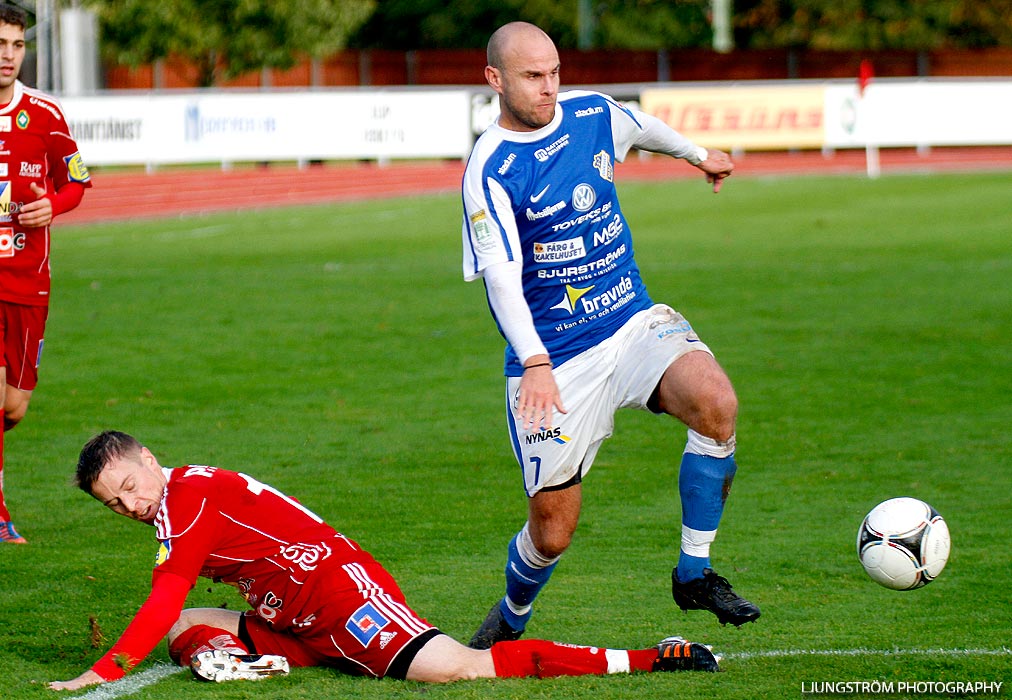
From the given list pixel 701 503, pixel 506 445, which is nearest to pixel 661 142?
pixel 701 503

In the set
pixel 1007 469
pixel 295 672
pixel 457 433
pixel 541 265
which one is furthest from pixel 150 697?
pixel 1007 469

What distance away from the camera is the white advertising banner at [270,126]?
26.6 meters

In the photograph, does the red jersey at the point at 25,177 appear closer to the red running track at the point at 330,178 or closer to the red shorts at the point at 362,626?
the red shorts at the point at 362,626

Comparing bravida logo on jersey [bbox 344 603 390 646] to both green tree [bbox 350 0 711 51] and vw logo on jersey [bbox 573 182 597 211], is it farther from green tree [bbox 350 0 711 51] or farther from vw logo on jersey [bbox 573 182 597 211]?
green tree [bbox 350 0 711 51]

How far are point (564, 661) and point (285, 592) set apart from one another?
98cm

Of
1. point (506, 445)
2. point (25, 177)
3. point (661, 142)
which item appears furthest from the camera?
point (506, 445)

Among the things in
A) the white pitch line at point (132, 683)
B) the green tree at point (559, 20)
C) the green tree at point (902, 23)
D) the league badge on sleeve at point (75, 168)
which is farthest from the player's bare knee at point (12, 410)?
the green tree at point (559, 20)

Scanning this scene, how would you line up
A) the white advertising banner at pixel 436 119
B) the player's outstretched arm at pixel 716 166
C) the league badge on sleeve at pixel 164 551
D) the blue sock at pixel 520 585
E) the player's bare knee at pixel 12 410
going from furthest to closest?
the white advertising banner at pixel 436 119, the player's bare knee at pixel 12 410, the player's outstretched arm at pixel 716 166, the blue sock at pixel 520 585, the league badge on sleeve at pixel 164 551

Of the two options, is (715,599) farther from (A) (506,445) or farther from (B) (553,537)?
(A) (506,445)

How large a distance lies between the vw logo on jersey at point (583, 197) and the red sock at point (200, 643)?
1936mm

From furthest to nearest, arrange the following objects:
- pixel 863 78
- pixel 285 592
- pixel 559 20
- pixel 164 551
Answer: pixel 559 20 → pixel 863 78 → pixel 285 592 → pixel 164 551

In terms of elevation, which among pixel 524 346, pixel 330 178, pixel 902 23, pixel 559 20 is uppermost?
pixel 559 20

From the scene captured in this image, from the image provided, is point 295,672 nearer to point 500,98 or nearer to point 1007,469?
point 500,98

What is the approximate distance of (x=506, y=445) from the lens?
8.59 m
